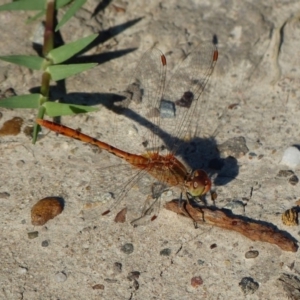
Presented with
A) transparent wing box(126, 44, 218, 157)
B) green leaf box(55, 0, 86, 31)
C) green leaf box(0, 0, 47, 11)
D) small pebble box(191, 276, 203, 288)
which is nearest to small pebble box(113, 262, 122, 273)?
small pebble box(191, 276, 203, 288)

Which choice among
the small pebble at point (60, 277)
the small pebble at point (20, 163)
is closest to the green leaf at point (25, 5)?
the small pebble at point (20, 163)

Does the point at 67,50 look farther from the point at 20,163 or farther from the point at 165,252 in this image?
the point at 165,252

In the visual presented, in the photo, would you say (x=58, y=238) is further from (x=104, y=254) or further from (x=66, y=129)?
(x=66, y=129)

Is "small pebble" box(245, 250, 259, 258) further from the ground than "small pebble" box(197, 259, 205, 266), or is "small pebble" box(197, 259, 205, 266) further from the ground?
"small pebble" box(245, 250, 259, 258)

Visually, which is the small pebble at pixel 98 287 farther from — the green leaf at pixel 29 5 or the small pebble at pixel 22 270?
Result: the green leaf at pixel 29 5

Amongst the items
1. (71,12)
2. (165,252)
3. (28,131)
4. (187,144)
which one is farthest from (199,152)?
(71,12)

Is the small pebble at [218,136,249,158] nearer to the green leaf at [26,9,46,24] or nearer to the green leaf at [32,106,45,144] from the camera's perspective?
the green leaf at [32,106,45,144]

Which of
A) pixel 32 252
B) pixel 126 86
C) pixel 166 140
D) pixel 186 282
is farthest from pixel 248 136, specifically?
pixel 32 252
